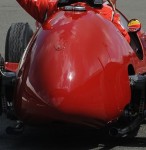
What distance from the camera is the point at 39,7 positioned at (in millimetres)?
5766

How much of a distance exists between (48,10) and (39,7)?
10 centimetres

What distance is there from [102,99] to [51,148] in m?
0.88

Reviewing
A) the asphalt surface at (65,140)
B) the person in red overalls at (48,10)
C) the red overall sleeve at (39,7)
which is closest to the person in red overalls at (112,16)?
the person in red overalls at (48,10)

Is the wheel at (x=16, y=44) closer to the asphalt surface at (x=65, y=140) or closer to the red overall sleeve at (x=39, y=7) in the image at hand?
the red overall sleeve at (x=39, y=7)

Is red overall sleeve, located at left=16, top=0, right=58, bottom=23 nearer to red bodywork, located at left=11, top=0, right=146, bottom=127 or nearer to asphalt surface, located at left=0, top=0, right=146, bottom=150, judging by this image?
red bodywork, located at left=11, top=0, right=146, bottom=127

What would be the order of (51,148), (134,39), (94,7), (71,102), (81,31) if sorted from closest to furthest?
(71,102) → (81,31) → (51,148) → (94,7) → (134,39)

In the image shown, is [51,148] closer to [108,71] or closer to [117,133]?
[117,133]

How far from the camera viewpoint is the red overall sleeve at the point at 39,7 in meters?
5.72

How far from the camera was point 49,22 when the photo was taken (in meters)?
5.13

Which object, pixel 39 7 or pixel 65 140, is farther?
pixel 39 7

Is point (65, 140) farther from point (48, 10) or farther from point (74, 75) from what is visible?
point (48, 10)

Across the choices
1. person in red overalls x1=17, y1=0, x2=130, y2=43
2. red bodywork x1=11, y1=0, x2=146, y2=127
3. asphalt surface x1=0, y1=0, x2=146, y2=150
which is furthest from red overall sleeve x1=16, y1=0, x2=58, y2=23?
asphalt surface x1=0, y1=0, x2=146, y2=150

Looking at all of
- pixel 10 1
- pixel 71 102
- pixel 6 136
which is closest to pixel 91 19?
pixel 71 102

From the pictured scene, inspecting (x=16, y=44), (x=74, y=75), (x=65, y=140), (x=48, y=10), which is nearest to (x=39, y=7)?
(x=48, y=10)
